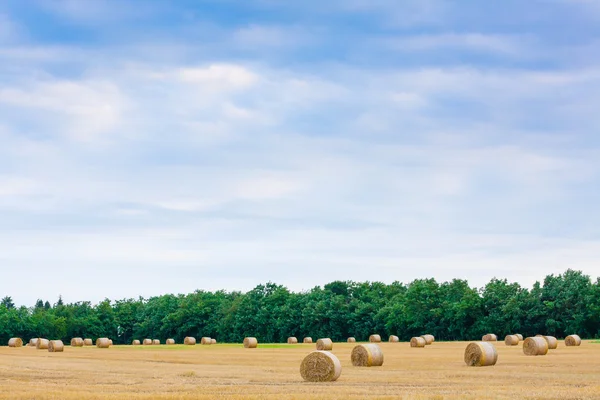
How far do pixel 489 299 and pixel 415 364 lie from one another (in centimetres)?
5933

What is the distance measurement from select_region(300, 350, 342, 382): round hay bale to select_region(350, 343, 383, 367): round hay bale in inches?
334

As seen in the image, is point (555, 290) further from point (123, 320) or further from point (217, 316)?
point (123, 320)

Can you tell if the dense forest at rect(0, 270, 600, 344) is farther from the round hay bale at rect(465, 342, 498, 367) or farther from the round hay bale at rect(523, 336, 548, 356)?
the round hay bale at rect(465, 342, 498, 367)

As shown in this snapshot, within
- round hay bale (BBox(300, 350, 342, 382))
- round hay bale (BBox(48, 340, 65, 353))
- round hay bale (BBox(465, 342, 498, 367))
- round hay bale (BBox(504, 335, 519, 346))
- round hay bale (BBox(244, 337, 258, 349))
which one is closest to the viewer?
round hay bale (BBox(300, 350, 342, 382))

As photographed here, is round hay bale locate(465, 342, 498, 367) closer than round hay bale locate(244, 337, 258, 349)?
Yes

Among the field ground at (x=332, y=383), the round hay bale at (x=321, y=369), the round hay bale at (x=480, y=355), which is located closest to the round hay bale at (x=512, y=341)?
the field ground at (x=332, y=383)

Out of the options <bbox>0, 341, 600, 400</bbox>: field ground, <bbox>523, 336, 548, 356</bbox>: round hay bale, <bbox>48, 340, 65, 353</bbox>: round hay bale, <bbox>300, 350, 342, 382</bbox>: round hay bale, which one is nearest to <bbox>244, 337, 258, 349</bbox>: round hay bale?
<bbox>48, 340, 65, 353</bbox>: round hay bale

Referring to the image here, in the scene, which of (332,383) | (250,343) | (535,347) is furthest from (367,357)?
(250,343)

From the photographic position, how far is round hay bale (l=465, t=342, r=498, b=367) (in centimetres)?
3750

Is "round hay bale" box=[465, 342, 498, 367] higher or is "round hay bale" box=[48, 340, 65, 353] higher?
"round hay bale" box=[48, 340, 65, 353]

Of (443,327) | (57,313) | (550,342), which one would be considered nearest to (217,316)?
(57,313)

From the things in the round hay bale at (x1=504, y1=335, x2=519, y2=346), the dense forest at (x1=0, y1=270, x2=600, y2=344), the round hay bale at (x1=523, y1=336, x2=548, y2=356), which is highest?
the dense forest at (x1=0, y1=270, x2=600, y2=344)

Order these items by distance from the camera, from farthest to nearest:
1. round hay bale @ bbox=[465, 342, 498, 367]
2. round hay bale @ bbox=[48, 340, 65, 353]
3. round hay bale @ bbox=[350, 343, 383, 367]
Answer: round hay bale @ bbox=[48, 340, 65, 353] → round hay bale @ bbox=[350, 343, 383, 367] → round hay bale @ bbox=[465, 342, 498, 367]

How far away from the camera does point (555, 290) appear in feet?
309
